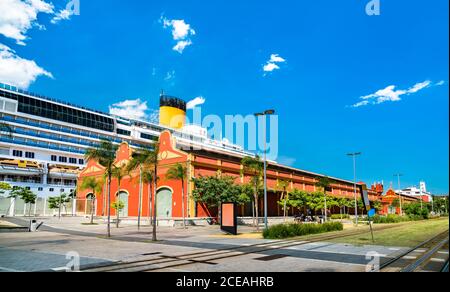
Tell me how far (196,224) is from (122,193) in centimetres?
1770

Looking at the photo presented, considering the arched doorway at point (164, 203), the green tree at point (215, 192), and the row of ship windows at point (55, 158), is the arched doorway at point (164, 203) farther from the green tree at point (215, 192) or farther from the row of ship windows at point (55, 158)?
the row of ship windows at point (55, 158)

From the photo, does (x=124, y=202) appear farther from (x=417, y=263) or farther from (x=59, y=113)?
(x=417, y=263)

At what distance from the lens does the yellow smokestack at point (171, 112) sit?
9850 cm

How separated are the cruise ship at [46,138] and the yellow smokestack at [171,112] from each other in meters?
14.8

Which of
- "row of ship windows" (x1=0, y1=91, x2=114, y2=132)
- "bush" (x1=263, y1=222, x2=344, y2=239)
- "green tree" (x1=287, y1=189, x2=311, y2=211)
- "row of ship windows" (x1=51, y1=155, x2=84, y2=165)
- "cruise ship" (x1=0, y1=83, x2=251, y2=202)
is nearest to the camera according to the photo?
"bush" (x1=263, y1=222, x2=344, y2=239)

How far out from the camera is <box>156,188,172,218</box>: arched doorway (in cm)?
4262

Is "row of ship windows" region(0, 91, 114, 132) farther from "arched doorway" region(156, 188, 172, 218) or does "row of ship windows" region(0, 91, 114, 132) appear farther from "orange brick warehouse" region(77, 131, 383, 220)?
"arched doorway" region(156, 188, 172, 218)

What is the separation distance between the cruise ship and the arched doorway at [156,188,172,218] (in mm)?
18384

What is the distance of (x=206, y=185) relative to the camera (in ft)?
130

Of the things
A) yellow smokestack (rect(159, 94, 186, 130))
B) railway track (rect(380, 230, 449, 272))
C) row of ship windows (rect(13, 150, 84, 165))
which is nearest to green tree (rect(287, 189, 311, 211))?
railway track (rect(380, 230, 449, 272))

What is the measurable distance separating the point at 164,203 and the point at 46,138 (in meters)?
42.9

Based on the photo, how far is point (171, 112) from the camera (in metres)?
99.1

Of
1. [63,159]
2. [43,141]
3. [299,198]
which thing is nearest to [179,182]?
[299,198]

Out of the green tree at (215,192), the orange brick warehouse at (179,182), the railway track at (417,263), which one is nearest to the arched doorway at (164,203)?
the orange brick warehouse at (179,182)
